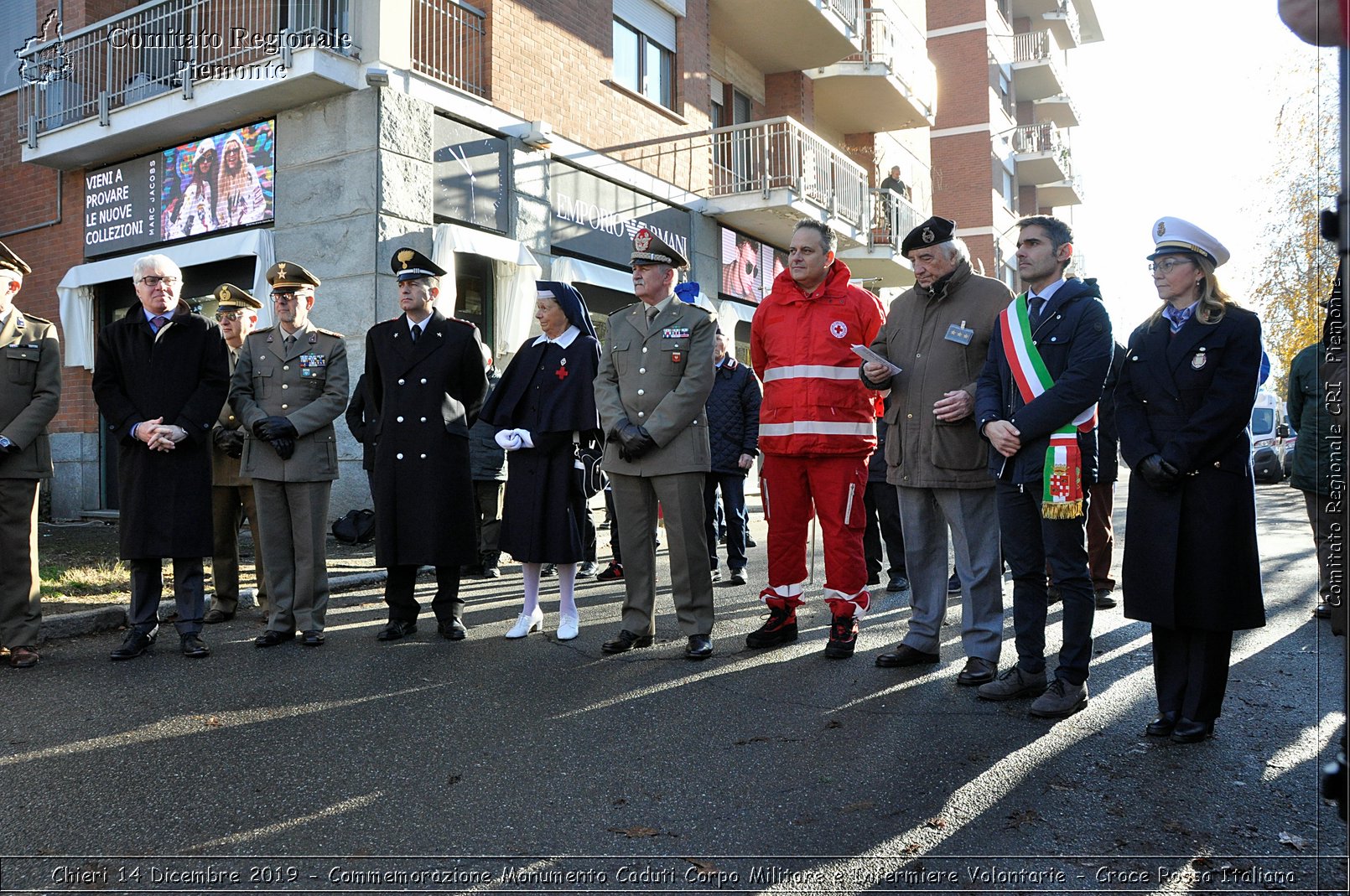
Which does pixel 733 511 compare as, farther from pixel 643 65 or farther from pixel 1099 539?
pixel 643 65

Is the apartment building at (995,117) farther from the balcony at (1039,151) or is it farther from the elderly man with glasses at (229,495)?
the elderly man with glasses at (229,495)

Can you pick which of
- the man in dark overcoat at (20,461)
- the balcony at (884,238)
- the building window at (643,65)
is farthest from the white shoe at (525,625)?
the balcony at (884,238)

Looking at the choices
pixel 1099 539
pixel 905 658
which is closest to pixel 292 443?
pixel 905 658

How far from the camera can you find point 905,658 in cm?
560

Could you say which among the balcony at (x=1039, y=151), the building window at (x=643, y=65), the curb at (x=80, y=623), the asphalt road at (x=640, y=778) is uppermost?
the balcony at (x=1039, y=151)

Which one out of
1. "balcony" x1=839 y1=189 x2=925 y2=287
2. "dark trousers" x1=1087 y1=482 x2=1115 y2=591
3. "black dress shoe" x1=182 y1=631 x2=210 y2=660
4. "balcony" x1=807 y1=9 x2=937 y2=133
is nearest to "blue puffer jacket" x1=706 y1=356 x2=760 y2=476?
"dark trousers" x1=1087 y1=482 x2=1115 y2=591

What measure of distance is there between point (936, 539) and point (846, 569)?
519 mm

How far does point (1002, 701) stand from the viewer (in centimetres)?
489

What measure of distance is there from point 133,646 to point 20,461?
1.16 m

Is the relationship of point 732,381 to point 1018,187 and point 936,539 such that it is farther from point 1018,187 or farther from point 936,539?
point 1018,187

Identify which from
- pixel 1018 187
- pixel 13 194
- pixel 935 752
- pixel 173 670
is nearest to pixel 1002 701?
pixel 935 752

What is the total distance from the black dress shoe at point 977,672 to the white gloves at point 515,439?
9.23 ft

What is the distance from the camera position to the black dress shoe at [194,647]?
19.7ft

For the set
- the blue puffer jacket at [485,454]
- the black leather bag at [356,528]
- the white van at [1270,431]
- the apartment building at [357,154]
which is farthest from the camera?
the white van at [1270,431]
